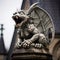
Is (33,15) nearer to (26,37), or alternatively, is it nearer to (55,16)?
(26,37)

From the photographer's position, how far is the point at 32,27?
3.31 m

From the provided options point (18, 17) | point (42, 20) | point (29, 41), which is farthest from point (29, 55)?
point (42, 20)

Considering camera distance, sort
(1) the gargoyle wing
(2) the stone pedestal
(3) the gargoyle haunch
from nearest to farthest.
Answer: (2) the stone pedestal, (3) the gargoyle haunch, (1) the gargoyle wing

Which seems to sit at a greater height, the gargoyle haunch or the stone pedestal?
the gargoyle haunch

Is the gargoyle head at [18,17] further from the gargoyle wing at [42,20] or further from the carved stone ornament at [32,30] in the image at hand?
the gargoyle wing at [42,20]

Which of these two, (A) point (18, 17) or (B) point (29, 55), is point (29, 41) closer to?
(B) point (29, 55)

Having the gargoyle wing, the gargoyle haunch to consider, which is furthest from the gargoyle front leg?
the gargoyle wing

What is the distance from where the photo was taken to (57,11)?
13.1 m

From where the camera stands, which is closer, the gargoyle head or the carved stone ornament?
the carved stone ornament

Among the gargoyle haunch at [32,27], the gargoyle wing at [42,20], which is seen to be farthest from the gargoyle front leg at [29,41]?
the gargoyle wing at [42,20]

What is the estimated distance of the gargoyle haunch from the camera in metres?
3.20

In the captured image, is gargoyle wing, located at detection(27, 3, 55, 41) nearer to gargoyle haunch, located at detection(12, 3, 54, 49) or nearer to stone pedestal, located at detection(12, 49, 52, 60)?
gargoyle haunch, located at detection(12, 3, 54, 49)

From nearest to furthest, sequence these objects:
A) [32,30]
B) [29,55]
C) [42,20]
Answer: [29,55]
[32,30]
[42,20]

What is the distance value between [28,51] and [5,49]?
41.9ft
